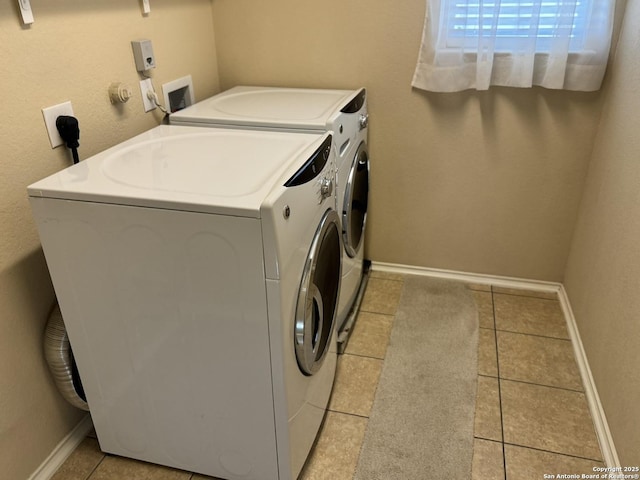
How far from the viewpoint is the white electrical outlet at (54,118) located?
133 cm

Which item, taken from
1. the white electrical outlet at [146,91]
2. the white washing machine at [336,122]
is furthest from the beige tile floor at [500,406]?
the white electrical outlet at [146,91]

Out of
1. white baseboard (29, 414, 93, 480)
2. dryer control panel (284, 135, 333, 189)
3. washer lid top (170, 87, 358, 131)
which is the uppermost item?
washer lid top (170, 87, 358, 131)

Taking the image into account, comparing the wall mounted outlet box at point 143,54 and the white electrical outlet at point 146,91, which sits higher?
the wall mounted outlet box at point 143,54

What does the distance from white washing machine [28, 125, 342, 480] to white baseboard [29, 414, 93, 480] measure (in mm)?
132

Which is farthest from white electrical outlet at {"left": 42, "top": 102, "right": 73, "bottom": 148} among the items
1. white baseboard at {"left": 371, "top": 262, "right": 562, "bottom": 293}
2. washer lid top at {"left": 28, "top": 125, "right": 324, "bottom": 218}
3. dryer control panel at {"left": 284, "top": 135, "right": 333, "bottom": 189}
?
white baseboard at {"left": 371, "top": 262, "right": 562, "bottom": 293}

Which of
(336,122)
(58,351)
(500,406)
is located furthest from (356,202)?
(58,351)

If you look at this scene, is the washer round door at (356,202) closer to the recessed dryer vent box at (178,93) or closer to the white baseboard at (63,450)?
the recessed dryer vent box at (178,93)

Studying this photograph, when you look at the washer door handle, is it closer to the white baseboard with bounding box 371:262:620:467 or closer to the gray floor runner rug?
the gray floor runner rug

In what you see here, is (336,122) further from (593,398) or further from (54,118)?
(593,398)

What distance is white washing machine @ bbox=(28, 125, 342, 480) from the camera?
1077 mm

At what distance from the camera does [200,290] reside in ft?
3.74

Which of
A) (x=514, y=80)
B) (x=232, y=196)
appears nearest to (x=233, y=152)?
(x=232, y=196)

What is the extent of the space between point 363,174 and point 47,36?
3.94 feet

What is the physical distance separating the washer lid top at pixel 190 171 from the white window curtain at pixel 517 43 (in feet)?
2.62
